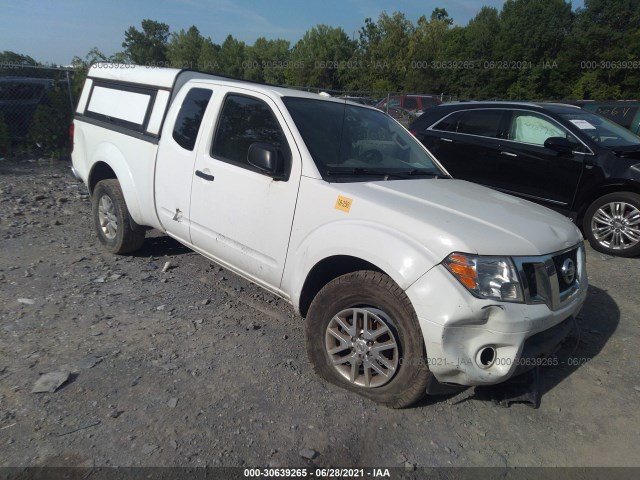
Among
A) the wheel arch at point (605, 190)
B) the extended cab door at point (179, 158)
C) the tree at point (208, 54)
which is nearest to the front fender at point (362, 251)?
the extended cab door at point (179, 158)

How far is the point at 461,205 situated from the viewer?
3.06 metres

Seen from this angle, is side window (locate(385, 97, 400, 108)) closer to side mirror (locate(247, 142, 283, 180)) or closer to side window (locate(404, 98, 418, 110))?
side window (locate(404, 98, 418, 110))

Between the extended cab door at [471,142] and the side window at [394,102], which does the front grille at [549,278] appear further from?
the side window at [394,102]

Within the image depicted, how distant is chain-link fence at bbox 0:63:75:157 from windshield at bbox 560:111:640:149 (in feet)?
33.2

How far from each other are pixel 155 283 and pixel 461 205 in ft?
9.86

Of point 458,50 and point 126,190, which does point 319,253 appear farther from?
point 458,50

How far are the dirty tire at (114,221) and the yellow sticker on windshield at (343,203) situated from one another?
2.76m

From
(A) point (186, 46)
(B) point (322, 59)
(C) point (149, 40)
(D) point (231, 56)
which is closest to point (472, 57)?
(B) point (322, 59)

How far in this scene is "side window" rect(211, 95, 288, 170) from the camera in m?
3.53

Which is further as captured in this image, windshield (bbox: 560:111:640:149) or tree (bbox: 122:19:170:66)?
tree (bbox: 122:19:170:66)

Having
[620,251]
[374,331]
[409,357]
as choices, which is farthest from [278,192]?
[620,251]

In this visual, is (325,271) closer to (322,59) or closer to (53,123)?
(53,123)

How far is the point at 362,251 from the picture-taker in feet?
9.09

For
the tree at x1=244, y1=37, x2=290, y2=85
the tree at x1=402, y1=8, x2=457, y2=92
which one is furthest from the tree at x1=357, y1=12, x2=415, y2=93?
the tree at x1=244, y1=37, x2=290, y2=85
